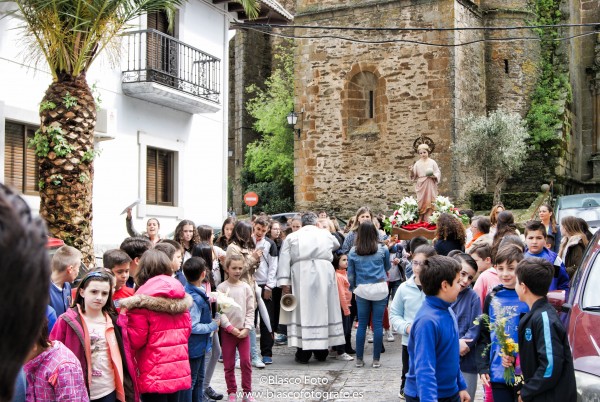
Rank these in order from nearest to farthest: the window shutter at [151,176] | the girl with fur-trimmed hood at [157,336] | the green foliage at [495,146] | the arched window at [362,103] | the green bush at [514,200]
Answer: the girl with fur-trimmed hood at [157,336] < the window shutter at [151,176] < the green foliage at [495,146] < the green bush at [514,200] < the arched window at [362,103]

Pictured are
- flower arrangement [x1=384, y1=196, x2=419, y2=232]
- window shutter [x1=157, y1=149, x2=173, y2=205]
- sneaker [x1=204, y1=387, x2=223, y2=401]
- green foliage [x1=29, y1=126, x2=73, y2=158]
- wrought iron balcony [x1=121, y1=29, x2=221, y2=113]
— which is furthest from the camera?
window shutter [x1=157, y1=149, x2=173, y2=205]

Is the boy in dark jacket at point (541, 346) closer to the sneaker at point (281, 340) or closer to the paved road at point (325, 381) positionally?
the paved road at point (325, 381)

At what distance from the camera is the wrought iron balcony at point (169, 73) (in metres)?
15.3

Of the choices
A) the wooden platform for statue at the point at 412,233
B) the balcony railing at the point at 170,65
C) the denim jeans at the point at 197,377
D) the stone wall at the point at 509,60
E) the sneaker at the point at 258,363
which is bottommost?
the sneaker at the point at 258,363

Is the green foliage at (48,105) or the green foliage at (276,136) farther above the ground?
the green foliage at (276,136)

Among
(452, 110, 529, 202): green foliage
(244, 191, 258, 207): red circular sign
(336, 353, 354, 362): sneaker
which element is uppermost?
(452, 110, 529, 202): green foliage

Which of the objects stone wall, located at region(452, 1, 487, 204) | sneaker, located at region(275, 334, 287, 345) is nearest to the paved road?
sneaker, located at region(275, 334, 287, 345)

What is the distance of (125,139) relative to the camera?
15.5 metres

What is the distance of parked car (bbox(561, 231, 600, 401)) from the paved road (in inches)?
106

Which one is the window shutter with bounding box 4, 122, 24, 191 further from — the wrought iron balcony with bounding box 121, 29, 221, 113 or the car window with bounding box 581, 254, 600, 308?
the car window with bounding box 581, 254, 600, 308

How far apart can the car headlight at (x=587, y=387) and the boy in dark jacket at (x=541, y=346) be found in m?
0.07

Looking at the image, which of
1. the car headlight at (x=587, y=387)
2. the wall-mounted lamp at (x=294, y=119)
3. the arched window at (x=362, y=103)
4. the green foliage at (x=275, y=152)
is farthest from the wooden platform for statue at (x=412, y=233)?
the green foliage at (x=275, y=152)

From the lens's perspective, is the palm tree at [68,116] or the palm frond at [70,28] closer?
the palm tree at [68,116]

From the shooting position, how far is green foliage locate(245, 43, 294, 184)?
101ft
